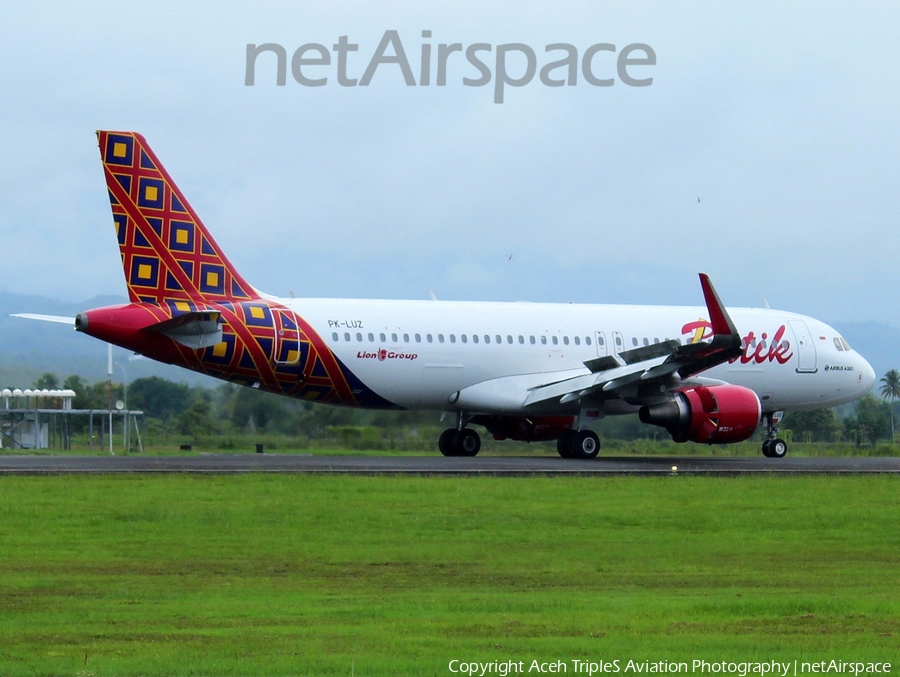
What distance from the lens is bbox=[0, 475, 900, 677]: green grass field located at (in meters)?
9.70

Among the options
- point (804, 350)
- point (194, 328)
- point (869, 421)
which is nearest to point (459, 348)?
point (194, 328)

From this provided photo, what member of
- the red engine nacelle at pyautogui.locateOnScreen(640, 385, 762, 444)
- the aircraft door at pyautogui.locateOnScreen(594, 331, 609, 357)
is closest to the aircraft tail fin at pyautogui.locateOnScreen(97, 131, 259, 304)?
the aircraft door at pyautogui.locateOnScreen(594, 331, 609, 357)

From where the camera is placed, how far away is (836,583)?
13.7 metres

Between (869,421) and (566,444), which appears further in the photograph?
(869,421)

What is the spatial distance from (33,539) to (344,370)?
18015 mm

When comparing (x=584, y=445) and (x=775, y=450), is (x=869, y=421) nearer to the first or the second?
(x=775, y=450)

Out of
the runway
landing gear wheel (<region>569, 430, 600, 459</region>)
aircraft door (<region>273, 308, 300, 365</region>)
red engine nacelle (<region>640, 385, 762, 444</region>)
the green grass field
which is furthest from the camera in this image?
landing gear wheel (<region>569, 430, 600, 459</region>)

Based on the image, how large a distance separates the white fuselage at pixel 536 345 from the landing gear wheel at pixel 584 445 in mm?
1459

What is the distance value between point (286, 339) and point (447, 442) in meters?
6.51

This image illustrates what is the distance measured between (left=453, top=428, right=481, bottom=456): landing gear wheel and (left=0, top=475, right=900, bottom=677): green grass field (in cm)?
1257

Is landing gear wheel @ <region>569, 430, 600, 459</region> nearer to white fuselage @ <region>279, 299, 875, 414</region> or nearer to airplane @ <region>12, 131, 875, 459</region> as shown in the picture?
airplane @ <region>12, 131, 875, 459</region>

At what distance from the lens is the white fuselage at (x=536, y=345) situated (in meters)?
34.4

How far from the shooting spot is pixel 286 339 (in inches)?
1293

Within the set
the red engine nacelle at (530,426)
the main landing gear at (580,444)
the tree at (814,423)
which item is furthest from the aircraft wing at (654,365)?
the tree at (814,423)
